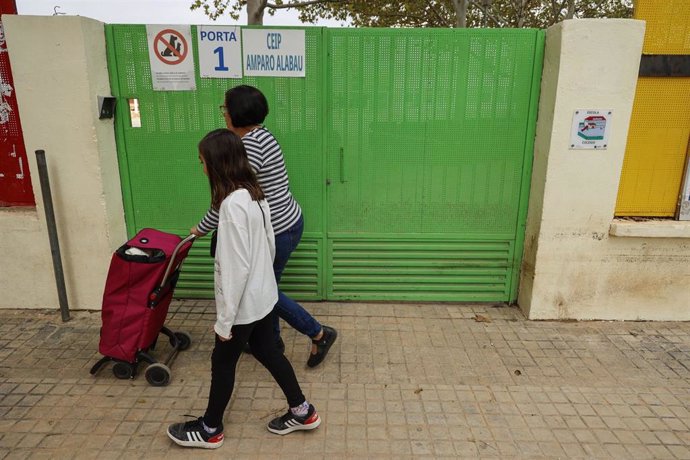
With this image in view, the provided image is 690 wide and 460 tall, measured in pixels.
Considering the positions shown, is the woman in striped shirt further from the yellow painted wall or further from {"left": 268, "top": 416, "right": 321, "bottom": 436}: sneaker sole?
the yellow painted wall

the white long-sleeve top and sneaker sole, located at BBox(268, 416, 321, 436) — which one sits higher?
the white long-sleeve top

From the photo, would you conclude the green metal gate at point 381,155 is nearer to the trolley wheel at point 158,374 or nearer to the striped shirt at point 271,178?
the striped shirt at point 271,178

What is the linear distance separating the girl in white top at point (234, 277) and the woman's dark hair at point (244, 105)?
22.8 inches

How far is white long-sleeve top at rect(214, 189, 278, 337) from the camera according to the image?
88.7 inches

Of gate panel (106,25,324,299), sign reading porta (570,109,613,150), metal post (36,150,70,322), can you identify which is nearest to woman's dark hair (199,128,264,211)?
gate panel (106,25,324,299)

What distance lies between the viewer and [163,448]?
2613 millimetres

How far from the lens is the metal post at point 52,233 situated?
3.69 metres

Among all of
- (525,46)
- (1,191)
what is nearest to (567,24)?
(525,46)

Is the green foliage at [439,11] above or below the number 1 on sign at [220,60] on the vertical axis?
above

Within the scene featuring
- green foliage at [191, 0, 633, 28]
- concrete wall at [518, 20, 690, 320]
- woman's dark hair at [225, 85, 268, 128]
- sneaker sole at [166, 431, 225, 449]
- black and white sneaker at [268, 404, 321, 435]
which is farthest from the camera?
green foliage at [191, 0, 633, 28]

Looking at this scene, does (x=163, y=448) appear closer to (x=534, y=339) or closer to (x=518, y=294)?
(x=534, y=339)

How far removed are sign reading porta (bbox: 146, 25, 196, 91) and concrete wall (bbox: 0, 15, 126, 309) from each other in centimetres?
40

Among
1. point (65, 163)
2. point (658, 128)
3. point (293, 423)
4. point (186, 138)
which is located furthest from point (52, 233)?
point (658, 128)

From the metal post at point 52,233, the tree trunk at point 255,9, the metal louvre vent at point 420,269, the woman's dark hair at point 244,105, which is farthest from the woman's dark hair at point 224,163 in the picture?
the tree trunk at point 255,9
